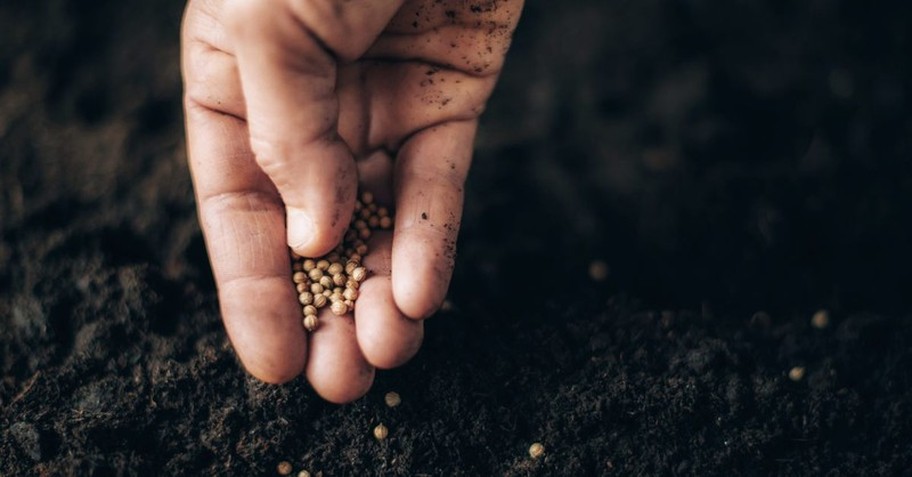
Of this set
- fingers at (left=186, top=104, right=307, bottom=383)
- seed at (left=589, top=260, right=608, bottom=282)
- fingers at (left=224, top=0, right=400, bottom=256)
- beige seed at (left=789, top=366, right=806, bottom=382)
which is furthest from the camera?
seed at (left=589, top=260, right=608, bottom=282)

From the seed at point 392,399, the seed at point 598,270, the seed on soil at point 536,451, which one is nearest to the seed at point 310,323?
the seed at point 392,399

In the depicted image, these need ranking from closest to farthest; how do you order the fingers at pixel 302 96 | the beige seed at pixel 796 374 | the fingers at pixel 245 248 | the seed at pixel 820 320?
the fingers at pixel 302 96
the fingers at pixel 245 248
the beige seed at pixel 796 374
the seed at pixel 820 320

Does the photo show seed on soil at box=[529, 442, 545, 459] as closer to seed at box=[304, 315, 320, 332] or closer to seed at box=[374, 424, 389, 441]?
seed at box=[374, 424, 389, 441]

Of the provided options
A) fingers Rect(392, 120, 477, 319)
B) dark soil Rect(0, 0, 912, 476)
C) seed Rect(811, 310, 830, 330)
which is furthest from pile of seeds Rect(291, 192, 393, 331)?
seed Rect(811, 310, 830, 330)

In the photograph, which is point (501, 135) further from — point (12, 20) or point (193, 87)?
point (12, 20)

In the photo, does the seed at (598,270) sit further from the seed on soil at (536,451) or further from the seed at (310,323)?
the seed at (310,323)

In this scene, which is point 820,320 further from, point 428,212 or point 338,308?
point 338,308
